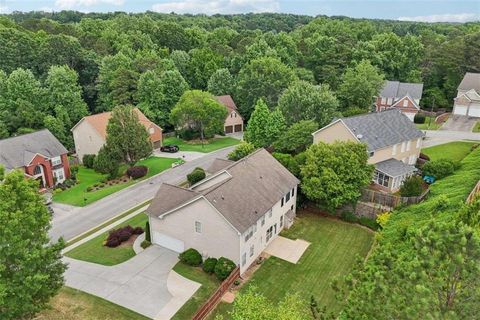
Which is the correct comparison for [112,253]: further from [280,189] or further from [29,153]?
[29,153]

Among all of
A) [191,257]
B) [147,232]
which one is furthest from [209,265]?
[147,232]

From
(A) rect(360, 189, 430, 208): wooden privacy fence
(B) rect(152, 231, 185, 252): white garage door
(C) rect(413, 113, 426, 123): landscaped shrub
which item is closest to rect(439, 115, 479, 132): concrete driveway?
(C) rect(413, 113, 426, 123): landscaped shrub

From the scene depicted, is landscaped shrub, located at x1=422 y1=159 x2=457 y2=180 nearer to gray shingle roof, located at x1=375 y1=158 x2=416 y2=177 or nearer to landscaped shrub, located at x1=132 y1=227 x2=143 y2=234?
gray shingle roof, located at x1=375 y1=158 x2=416 y2=177

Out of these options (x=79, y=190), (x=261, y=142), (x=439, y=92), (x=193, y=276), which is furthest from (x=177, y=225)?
(x=439, y=92)

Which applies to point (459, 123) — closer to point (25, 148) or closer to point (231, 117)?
point (231, 117)

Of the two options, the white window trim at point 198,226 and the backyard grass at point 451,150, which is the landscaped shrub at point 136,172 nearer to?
the white window trim at point 198,226
